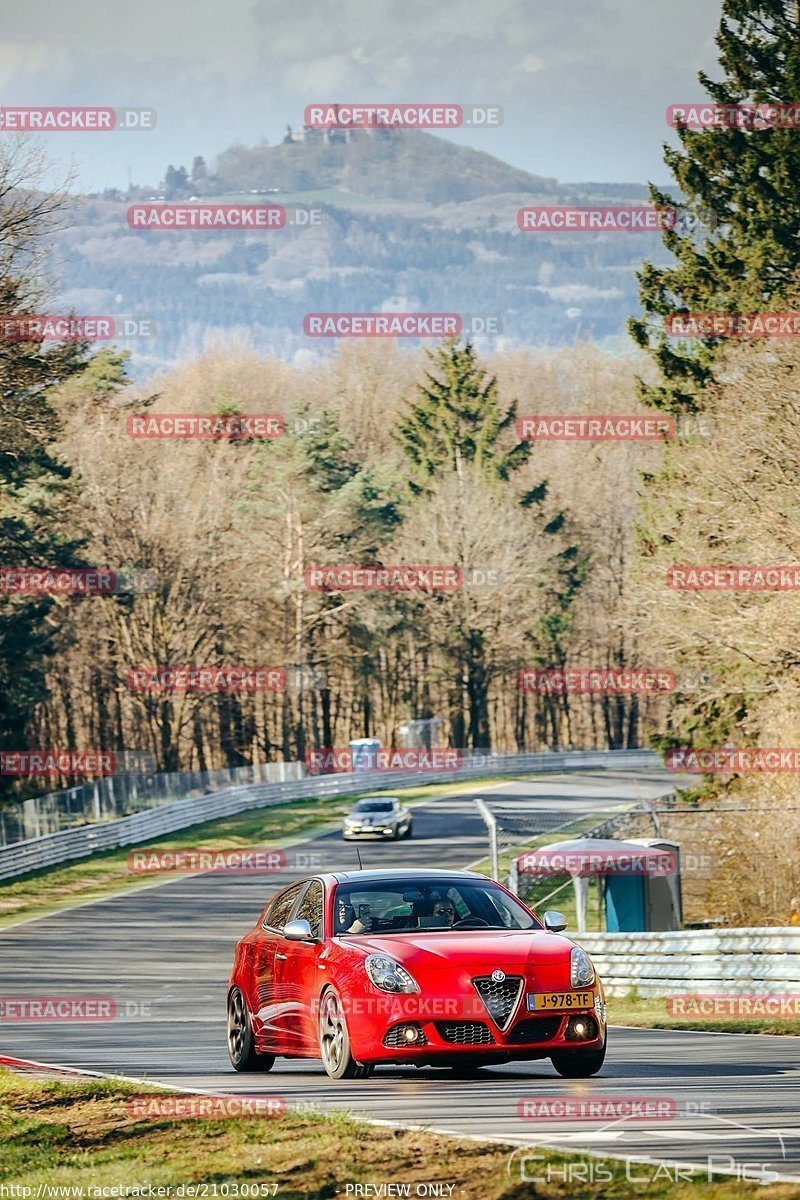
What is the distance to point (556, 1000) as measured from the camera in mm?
11258

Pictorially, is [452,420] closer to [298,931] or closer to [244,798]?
[244,798]

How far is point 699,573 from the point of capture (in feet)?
122

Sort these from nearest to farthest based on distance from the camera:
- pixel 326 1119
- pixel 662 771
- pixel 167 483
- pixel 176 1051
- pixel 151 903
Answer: pixel 326 1119, pixel 176 1051, pixel 151 903, pixel 167 483, pixel 662 771

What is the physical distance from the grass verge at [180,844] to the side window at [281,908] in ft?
85.0

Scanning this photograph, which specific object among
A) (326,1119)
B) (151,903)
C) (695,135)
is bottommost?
(151,903)

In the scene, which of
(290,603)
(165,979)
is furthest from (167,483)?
(165,979)

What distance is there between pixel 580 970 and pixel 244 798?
5271cm

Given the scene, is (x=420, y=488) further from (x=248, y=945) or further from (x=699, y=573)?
(x=248, y=945)

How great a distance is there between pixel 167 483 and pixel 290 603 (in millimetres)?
14751

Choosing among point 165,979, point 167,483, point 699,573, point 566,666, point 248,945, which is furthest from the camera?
point 566,666
